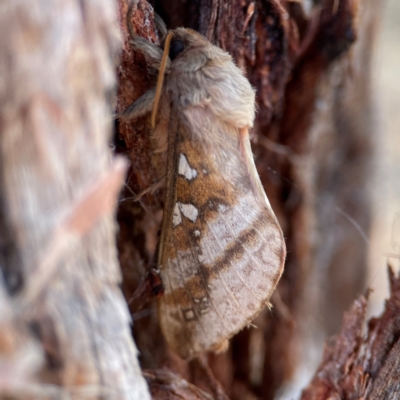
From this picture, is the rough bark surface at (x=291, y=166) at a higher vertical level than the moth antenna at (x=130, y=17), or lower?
lower

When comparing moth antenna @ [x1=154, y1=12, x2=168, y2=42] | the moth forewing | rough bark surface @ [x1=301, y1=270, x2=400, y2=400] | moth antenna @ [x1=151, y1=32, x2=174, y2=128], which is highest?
moth antenna @ [x1=154, y1=12, x2=168, y2=42]

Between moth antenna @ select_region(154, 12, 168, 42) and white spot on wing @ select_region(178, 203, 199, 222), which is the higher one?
moth antenna @ select_region(154, 12, 168, 42)

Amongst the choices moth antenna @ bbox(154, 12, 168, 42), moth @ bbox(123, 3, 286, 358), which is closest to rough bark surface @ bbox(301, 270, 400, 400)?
moth @ bbox(123, 3, 286, 358)

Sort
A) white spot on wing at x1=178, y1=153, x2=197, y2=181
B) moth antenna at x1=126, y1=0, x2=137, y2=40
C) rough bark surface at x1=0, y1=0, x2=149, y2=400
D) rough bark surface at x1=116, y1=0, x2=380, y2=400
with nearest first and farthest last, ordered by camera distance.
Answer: rough bark surface at x1=0, y1=0, x2=149, y2=400 < moth antenna at x1=126, y1=0, x2=137, y2=40 < white spot on wing at x1=178, y1=153, x2=197, y2=181 < rough bark surface at x1=116, y1=0, x2=380, y2=400

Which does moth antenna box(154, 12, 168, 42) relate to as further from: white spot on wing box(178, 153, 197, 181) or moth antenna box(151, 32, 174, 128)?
white spot on wing box(178, 153, 197, 181)

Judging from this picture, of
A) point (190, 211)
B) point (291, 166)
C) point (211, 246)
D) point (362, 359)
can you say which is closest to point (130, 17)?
point (190, 211)

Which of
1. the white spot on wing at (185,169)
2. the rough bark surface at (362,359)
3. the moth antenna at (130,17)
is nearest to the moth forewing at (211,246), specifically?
the white spot on wing at (185,169)

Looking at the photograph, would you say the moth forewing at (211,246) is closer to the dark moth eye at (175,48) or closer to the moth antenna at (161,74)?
the moth antenna at (161,74)

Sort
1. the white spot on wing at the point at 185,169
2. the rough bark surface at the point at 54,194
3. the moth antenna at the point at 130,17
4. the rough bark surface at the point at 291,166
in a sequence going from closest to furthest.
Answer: the rough bark surface at the point at 54,194 → the moth antenna at the point at 130,17 → the white spot on wing at the point at 185,169 → the rough bark surface at the point at 291,166
